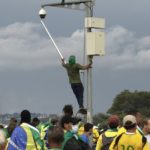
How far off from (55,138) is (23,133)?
4.59 metres

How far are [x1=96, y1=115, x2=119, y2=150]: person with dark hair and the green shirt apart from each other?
5.52 m

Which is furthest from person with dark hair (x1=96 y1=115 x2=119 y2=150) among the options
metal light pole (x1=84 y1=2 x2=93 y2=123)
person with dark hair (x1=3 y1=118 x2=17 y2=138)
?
metal light pole (x1=84 y1=2 x2=93 y2=123)

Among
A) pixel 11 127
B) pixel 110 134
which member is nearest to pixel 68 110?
pixel 110 134

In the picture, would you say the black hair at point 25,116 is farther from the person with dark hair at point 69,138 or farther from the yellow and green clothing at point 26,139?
the person with dark hair at point 69,138

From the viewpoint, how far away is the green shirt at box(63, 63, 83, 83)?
21953 millimetres

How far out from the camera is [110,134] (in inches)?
648

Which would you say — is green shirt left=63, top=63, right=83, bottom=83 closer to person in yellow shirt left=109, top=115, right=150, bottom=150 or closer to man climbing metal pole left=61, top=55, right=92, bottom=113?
man climbing metal pole left=61, top=55, right=92, bottom=113

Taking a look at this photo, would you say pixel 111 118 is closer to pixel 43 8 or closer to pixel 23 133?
pixel 23 133

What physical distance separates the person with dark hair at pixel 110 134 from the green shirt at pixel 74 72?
5.52 m

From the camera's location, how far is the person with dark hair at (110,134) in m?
16.2

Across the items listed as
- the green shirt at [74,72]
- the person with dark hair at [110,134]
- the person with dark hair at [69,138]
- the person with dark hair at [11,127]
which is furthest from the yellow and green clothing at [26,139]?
the green shirt at [74,72]

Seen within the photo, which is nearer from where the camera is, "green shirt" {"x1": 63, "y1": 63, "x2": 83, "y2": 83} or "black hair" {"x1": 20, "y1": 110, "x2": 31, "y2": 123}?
"black hair" {"x1": 20, "y1": 110, "x2": 31, "y2": 123}

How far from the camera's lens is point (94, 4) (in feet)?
72.7

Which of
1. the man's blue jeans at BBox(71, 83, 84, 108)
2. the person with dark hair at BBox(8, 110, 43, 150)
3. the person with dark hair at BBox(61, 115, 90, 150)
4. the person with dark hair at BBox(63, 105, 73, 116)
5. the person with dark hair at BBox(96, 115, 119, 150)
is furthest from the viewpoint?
the man's blue jeans at BBox(71, 83, 84, 108)
